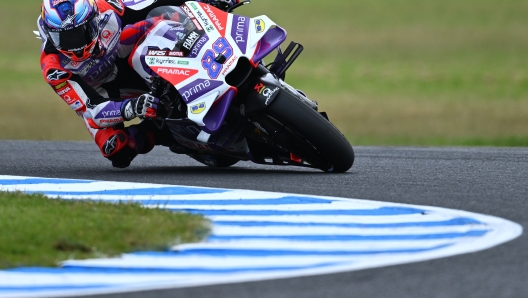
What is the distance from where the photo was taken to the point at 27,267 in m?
4.29

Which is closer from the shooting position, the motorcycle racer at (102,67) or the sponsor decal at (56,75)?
the motorcycle racer at (102,67)

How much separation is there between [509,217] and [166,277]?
83.6 inches

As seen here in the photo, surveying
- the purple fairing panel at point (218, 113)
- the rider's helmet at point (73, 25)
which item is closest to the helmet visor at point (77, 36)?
the rider's helmet at point (73, 25)

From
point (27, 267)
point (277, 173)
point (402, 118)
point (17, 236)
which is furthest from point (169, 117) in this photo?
point (402, 118)

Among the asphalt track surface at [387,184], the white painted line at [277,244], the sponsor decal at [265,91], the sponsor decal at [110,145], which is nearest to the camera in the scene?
the asphalt track surface at [387,184]

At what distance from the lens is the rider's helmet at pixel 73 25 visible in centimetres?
719

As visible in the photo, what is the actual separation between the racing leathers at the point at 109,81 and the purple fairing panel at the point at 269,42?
88 centimetres

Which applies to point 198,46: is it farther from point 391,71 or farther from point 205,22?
point 391,71

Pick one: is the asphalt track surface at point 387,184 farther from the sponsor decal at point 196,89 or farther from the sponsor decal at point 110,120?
the sponsor decal at point 196,89

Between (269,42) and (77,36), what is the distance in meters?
1.39

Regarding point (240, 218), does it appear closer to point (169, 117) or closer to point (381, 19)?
point (169, 117)

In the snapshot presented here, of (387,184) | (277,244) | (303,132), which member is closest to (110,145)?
(303,132)

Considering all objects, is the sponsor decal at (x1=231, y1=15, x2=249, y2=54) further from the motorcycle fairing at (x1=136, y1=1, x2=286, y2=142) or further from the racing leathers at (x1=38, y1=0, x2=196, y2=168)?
the racing leathers at (x1=38, y1=0, x2=196, y2=168)

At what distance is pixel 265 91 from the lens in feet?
23.1
